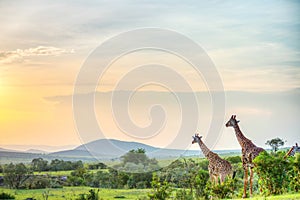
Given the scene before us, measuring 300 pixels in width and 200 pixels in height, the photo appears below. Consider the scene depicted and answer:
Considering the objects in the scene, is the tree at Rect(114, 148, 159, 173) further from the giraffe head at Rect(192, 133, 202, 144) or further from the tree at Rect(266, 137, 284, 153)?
the tree at Rect(266, 137, 284, 153)

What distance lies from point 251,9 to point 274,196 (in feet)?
7.65

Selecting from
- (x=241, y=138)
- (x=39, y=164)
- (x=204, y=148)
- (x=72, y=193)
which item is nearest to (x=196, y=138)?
(x=204, y=148)

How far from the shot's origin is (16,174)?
6.64 metres

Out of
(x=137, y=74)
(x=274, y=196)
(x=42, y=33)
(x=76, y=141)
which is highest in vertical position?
(x=42, y=33)

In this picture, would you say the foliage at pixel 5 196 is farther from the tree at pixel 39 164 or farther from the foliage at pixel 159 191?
the foliage at pixel 159 191

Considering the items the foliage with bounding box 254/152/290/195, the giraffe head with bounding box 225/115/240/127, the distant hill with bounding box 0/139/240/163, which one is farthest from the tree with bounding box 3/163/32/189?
the foliage with bounding box 254/152/290/195

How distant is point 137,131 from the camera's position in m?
6.32

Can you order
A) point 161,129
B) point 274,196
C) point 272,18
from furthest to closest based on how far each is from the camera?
point 272,18, point 161,129, point 274,196

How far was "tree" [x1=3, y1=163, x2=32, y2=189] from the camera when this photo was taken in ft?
21.4

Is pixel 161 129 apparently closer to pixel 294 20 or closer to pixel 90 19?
pixel 90 19

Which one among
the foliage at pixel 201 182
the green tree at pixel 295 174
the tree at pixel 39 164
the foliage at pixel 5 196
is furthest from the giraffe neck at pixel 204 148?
the foliage at pixel 5 196

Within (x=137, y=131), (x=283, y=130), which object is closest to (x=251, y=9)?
(x=283, y=130)

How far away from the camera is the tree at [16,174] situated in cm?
651

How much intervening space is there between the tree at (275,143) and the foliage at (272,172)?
3.03 feet
